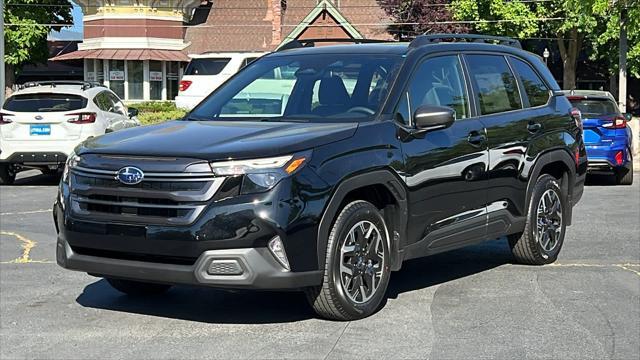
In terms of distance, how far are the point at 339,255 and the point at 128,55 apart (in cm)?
3703

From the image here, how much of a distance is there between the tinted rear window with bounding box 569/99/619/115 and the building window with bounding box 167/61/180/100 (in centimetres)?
3062

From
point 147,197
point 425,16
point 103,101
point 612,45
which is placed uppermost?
point 147,197

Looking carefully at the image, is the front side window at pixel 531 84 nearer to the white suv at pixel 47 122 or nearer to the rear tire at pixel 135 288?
the rear tire at pixel 135 288

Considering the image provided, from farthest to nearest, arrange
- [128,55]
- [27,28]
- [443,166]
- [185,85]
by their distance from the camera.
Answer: [128,55] < [27,28] < [185,85] < [443,166]

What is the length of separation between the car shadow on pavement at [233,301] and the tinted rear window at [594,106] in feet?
26.0

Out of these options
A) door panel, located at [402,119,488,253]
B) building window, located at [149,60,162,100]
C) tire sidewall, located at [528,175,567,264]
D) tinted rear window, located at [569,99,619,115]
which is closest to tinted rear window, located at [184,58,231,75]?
tinted rear window, located at [569,99,619,115]

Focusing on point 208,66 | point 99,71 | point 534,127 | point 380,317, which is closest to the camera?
point 380,317

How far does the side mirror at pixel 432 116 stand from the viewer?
614cm

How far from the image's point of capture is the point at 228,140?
5.57 metres

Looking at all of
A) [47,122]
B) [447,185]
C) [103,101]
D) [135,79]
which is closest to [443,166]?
[447,185]

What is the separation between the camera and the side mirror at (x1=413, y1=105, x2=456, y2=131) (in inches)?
242

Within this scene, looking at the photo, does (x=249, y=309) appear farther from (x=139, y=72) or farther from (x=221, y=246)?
(x=139, y=72)

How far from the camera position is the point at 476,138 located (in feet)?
22.5

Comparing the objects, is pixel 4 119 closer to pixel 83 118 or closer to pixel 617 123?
pixel 83 118
